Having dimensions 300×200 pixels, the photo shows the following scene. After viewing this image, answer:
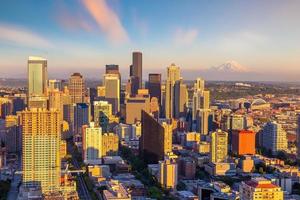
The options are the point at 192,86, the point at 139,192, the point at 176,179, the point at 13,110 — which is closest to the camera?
the point at 139,192

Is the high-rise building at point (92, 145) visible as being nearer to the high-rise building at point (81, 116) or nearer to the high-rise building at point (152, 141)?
the high-rise building at point (152, 141)

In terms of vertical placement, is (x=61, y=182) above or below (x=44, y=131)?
below

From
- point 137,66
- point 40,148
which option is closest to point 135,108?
point 137,66

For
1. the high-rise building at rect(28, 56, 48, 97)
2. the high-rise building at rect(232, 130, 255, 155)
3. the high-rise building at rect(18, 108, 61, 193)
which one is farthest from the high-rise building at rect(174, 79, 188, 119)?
the high-rise building at rect(18, 108, 61, 193)

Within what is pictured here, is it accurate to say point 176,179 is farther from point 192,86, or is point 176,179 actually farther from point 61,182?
point 192,86

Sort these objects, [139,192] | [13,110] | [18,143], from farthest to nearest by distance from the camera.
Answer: [13,110]
[18,143]
[139,192]

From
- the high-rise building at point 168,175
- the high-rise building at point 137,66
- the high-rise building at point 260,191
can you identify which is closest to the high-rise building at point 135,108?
the high-rise building at point 137,66

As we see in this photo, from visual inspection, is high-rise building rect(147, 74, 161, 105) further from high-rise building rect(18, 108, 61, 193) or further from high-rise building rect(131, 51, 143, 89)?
high-rise building rect(18, 108, 61, 193)

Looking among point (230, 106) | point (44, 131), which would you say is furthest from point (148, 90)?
point (44, 131)
